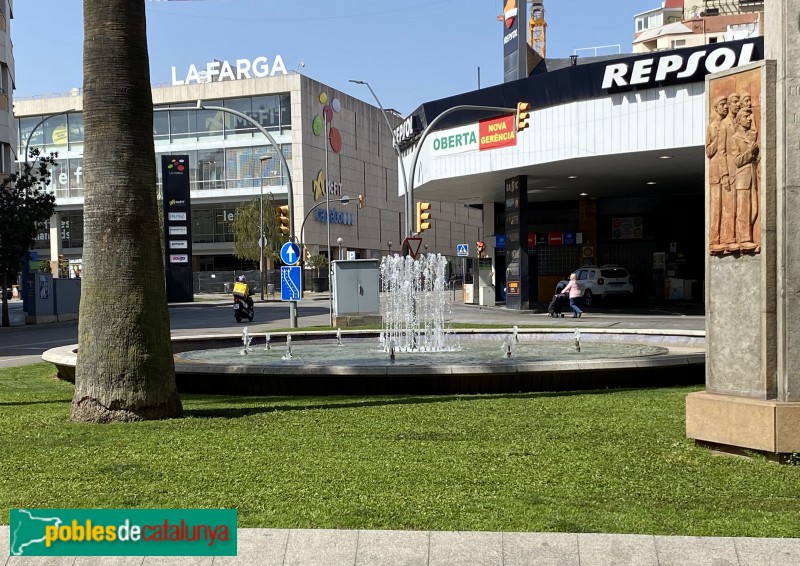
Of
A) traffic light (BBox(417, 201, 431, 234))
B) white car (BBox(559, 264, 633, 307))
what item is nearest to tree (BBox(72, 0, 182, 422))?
traffic light (BBox(417, 201, 431, 234))

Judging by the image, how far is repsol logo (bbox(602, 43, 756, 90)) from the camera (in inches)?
Result: 1095

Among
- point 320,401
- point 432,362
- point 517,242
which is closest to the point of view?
point 320,401

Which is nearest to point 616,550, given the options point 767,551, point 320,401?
point 767,551

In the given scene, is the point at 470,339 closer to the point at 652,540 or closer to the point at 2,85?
the point at 652,540

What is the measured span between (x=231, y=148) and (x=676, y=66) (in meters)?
53.7

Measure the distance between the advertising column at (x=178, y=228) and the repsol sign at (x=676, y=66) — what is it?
1320 inches

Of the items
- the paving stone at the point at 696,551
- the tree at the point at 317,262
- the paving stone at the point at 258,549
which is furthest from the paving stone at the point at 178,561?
the tree at the point at 317,262

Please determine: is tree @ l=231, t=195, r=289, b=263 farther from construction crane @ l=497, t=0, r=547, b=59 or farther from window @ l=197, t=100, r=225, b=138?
construction crane @ l=497, t=0, r=547, b=59

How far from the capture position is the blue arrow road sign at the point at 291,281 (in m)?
24.9

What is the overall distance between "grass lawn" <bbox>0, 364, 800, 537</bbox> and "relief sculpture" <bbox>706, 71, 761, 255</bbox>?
166 cm

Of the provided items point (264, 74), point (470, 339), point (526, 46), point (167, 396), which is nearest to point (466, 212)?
point (264, 74)

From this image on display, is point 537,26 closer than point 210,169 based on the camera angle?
No

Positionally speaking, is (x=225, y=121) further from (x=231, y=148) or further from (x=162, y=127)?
(x=162, y=127)

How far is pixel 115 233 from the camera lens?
8.69m
